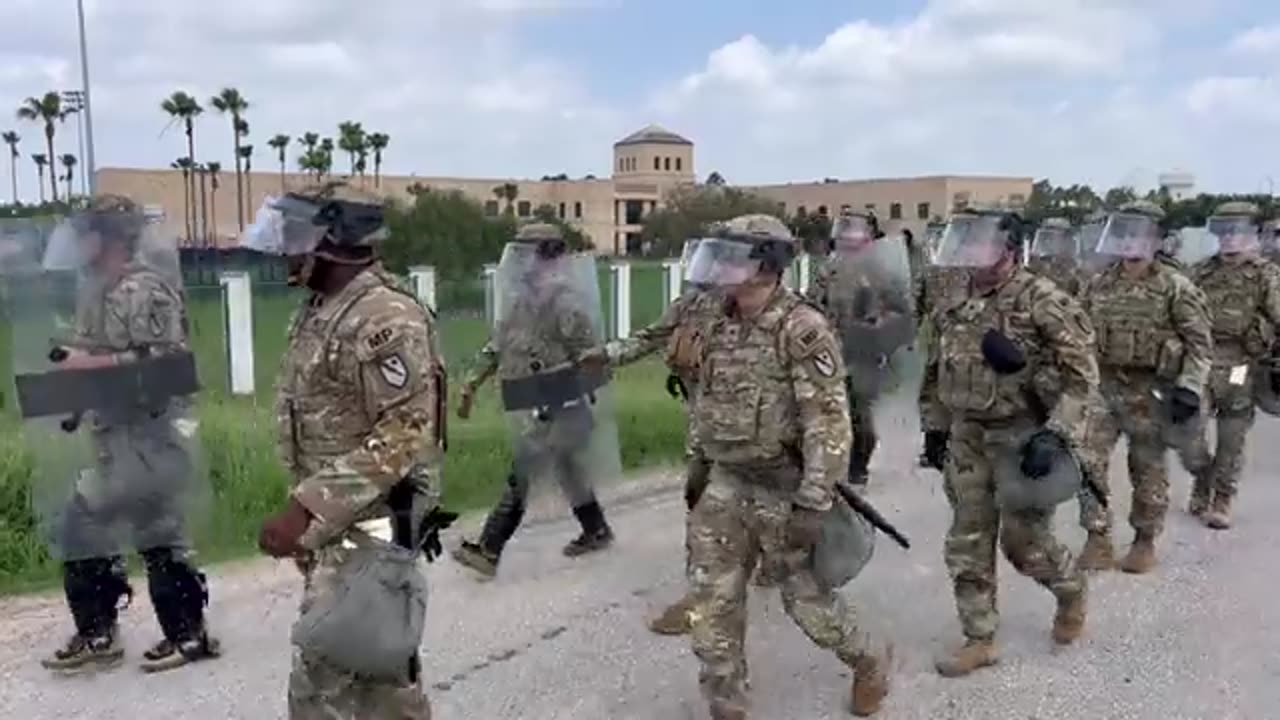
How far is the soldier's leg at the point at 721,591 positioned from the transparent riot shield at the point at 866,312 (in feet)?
13.1

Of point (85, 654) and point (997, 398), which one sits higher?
point (997, 398)

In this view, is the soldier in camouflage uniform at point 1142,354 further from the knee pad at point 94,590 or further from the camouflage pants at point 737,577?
the knee pad at point 94,590

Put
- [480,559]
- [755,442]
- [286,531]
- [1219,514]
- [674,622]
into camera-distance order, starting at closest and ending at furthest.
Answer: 1. [286,531]
2. [755,442]
3. [674,622]
4. [480,559]
5. [1219,514]

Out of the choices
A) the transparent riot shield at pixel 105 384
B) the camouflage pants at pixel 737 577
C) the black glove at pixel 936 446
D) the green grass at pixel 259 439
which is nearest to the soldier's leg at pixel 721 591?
the camouflage pants at pixel 737 577

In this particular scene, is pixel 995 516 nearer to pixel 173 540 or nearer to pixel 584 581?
pixel 584 581

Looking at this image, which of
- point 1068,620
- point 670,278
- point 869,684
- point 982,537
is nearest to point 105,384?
point 869,684

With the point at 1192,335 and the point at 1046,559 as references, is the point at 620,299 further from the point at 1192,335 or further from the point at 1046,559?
the point at 1046,559

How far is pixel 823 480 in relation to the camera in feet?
13.9

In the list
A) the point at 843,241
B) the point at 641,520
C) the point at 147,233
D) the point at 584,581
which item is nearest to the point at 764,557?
the point at 584,581

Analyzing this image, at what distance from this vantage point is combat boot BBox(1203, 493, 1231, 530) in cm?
770

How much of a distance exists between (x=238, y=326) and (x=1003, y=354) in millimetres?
8703

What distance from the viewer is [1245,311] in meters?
7.91

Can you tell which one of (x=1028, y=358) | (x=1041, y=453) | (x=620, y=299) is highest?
(x=1028, y=358)

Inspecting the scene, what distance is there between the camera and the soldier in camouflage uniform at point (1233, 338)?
784cm
